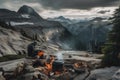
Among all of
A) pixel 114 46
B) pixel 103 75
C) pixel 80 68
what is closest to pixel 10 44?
pixel 80 68

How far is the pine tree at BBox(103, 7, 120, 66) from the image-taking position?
28.1m

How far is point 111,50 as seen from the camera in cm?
2889

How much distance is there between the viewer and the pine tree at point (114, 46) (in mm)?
28141

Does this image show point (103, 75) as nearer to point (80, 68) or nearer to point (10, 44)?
point (80, 68)

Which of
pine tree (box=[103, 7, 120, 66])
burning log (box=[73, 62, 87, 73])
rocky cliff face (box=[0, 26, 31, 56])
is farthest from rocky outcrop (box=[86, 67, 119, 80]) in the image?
rocky cliff face (box=[0, 26, 31, 56])

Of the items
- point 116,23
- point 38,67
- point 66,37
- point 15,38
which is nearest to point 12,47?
point 15,38

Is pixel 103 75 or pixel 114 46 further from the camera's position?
pixel 114 46

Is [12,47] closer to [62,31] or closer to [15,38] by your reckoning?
[15,38]

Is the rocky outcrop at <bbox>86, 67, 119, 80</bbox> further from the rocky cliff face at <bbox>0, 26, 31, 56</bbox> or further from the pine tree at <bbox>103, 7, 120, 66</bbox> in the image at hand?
the rocky cliff face at <bbox>0, 26, 31, 56</bbox>

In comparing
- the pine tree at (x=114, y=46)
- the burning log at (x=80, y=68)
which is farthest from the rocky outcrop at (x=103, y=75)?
the burning log at (x=80, y=68)

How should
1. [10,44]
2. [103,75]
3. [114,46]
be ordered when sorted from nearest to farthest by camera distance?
[103,75] → [114,46] → [10,44]

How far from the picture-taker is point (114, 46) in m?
28.7

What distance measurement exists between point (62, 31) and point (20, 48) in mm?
106595

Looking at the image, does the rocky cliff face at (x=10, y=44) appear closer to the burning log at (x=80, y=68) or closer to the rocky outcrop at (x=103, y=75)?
the burning log at (x=80, y=68)
